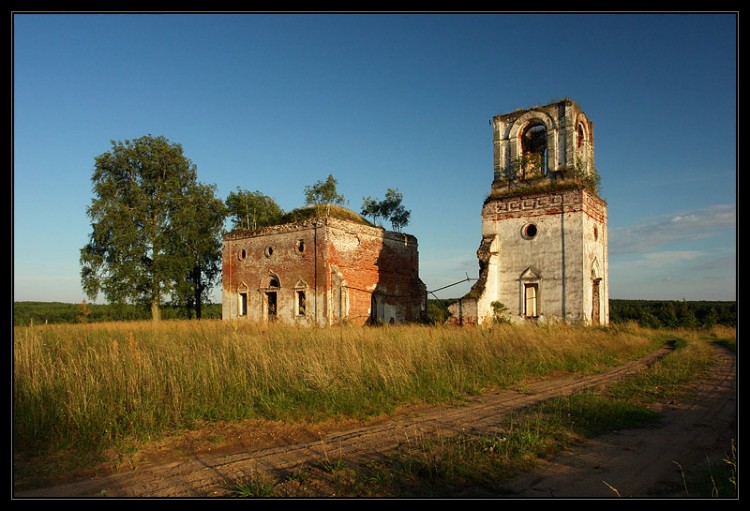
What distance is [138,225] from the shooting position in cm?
2798

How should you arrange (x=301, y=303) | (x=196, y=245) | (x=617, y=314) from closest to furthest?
(x=301, y=303), (x=196, y=245), (x=617, y=314)

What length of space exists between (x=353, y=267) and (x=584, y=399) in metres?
16.5

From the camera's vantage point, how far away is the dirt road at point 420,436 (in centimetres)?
462

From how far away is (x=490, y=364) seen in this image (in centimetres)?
1062

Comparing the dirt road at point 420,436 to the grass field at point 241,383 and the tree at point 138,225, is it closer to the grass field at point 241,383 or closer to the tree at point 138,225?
the grass field at point 241,383

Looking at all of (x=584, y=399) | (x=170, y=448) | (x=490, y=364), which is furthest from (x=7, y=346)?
(x=490, y=364)

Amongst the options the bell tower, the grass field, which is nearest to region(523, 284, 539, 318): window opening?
the bell tower

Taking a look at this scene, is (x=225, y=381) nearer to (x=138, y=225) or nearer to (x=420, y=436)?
(x=420, y=436)

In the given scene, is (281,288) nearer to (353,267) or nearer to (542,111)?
(353,267)

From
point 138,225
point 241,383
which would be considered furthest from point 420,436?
point 138,225

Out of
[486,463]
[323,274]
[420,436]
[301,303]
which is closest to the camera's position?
[486,463]

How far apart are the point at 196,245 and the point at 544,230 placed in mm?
20063

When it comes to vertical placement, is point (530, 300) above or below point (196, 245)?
below

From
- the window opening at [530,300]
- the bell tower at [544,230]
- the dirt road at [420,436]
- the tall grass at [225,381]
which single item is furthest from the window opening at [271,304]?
the dirt road at [420,436]
